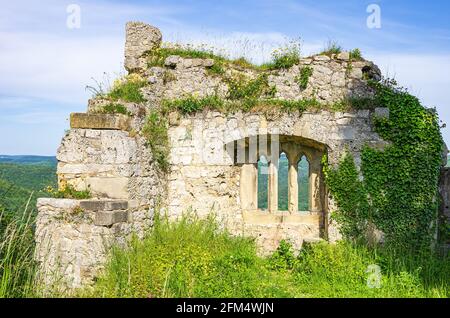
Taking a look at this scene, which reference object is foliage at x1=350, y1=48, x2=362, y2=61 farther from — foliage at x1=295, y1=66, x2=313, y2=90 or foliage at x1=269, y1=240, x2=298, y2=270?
foliage at x1=269, y1=240, x2=298, y2=270

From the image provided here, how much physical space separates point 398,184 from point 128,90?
16.3 ft

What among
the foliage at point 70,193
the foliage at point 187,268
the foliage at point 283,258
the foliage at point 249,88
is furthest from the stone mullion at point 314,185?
the foliage at point 70,193

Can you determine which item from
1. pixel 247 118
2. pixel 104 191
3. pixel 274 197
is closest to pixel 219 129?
pixel 247 118

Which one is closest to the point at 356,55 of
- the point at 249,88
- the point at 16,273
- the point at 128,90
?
the point at 249,88

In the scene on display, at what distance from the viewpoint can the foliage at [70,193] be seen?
6.48 meters

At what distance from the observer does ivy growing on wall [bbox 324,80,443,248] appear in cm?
765

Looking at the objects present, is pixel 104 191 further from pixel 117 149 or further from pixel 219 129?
pixel 219 129

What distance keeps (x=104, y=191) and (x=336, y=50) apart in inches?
195

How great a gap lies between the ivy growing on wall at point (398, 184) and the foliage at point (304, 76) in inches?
61.7

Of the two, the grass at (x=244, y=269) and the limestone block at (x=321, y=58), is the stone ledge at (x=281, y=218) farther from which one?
the limestone block at (x=321, y=58)

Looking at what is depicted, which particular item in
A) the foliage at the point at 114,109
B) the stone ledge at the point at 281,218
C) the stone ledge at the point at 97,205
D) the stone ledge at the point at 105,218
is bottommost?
the stone ledge at the point at 281,218

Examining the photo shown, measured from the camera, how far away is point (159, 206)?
25.8ft

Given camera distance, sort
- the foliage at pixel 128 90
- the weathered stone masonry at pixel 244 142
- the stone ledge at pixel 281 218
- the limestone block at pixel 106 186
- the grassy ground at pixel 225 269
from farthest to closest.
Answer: the stone ledge at pixel 281 218
the weathered stone masonry at pixel 244 142
the foliage at pixel 128 90
the limestone block at pixel 106 186
the grassy ground at pixel 225 269

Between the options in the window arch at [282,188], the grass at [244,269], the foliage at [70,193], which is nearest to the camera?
the grass at [244,269]
